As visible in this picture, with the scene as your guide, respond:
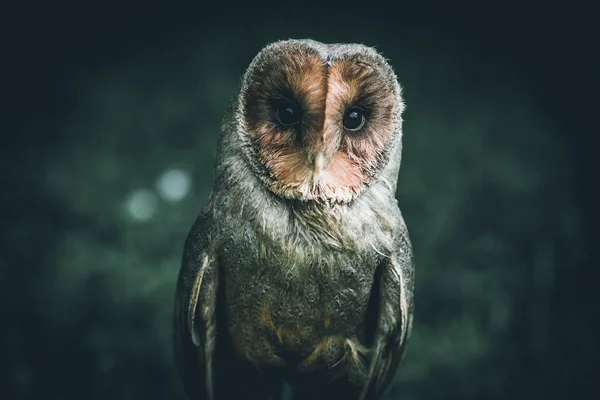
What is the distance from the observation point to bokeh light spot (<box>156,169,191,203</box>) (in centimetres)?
314

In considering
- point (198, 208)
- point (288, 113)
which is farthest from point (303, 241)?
point (198, 208)

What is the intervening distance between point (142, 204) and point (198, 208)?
0.29 metres

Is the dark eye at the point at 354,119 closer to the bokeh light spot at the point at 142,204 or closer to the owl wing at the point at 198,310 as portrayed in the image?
the owl wing at the point at 198,310

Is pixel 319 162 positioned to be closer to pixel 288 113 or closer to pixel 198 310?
pixel 288 113

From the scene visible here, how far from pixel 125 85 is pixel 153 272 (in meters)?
1.02

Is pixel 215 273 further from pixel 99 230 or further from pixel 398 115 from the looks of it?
pixel 99 230

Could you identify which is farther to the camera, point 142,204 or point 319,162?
point 142,204

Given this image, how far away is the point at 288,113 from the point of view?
5.00ft

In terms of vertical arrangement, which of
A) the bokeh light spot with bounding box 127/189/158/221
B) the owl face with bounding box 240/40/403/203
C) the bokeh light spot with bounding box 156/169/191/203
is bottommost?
the owl face with bounding box 240/40/403/203

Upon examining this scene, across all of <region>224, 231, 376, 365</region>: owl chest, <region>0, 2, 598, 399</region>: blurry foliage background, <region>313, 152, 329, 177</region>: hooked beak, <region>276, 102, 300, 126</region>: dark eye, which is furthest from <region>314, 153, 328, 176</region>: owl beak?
<region>0, 2, 598, 399</region>: blurry foliage background

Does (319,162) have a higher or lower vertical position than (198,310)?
higher

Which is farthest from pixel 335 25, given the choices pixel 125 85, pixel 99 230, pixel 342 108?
pixel 342 108

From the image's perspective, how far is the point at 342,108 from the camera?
4.85 ft

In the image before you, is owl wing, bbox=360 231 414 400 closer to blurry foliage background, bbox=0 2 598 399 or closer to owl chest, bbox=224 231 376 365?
owl chest, bbox=224 231 376 365
